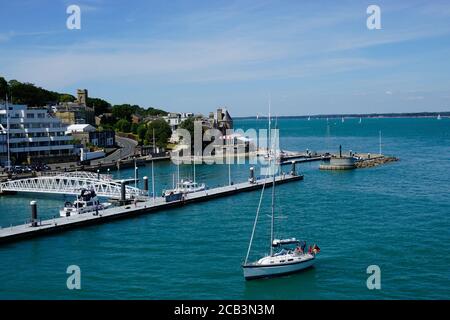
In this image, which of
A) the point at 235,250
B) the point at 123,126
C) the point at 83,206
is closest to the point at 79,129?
the point at 123,126

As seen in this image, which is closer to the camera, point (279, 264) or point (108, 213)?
point (279, 264)

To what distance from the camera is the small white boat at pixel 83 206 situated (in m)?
42.7

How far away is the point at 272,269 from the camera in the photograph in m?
27.1

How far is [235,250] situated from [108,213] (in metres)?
14.2

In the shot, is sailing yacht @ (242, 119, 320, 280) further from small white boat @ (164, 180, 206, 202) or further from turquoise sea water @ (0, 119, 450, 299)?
small white boat @ (164, 180, 206, 202)

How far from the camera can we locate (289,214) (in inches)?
1687

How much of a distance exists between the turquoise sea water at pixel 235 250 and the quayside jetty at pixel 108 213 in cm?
80

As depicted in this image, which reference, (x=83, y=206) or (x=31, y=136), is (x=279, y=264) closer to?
(x=83, y=206)

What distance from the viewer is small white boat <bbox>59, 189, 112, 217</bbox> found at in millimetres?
42737

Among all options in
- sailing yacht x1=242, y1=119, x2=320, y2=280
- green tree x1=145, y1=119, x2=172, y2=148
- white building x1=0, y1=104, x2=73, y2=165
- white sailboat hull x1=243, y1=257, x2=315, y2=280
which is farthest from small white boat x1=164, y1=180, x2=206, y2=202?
green tree x1=145, y1=119, x2=172, y2=148

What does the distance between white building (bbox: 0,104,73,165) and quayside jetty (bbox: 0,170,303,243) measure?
102ft

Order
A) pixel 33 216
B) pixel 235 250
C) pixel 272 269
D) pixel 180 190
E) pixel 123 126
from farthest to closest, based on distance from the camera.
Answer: pixel 123 126 → pixel 180 190 → pixel 33 216 → pixel 235 250 → pixel 272 269

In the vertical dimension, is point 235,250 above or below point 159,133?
below

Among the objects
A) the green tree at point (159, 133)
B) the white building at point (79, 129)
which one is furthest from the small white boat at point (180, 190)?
the green tree at point (159, 133)
